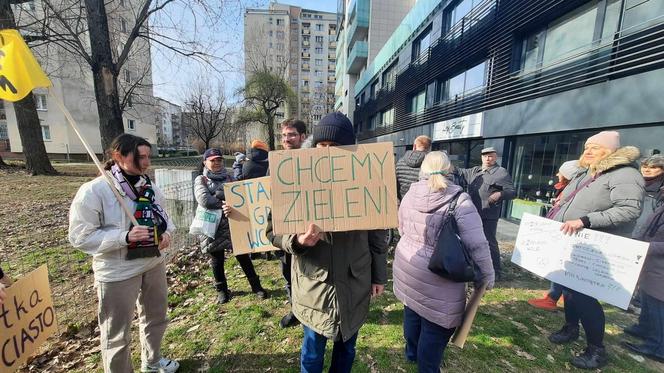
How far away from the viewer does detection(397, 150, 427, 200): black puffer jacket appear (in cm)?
446

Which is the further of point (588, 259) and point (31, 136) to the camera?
point (31, 136)

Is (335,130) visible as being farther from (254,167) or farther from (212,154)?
(254,167)

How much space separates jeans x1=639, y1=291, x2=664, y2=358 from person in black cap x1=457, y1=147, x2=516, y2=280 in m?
1.73

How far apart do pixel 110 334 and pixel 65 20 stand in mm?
9798

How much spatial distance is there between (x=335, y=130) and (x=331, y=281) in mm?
1036

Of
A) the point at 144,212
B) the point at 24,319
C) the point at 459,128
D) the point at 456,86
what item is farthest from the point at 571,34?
the point at 24,319

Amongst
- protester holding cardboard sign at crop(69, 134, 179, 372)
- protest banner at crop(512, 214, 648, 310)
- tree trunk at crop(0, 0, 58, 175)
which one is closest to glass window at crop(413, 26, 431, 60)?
protest banner at crop(512, 214, 648, 310)

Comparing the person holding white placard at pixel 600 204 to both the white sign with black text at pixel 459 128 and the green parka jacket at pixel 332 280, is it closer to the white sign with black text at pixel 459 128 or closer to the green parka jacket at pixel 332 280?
the green parka jacket at pixel 332 280

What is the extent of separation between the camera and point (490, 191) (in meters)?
4.56

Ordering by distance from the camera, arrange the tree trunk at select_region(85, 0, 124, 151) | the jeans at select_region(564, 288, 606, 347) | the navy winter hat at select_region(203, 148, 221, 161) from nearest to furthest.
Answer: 1. the jeans at select_region(564, 288, 606, 347)
2. the navy winter hat at select_region(203, 148, 221, 161)
3. the tree trunk at select_region(85, 0, 124, 151)

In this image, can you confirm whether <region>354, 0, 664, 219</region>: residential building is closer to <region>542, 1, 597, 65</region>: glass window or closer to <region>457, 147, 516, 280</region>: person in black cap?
<region>542, 1, 597, 65</region>: glass window

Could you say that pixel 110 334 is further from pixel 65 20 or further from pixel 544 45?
pixel 544 45

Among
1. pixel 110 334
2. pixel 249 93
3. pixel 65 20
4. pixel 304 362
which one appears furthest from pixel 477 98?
pixel 249 93

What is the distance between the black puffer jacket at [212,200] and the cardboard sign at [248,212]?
497 millimetres
